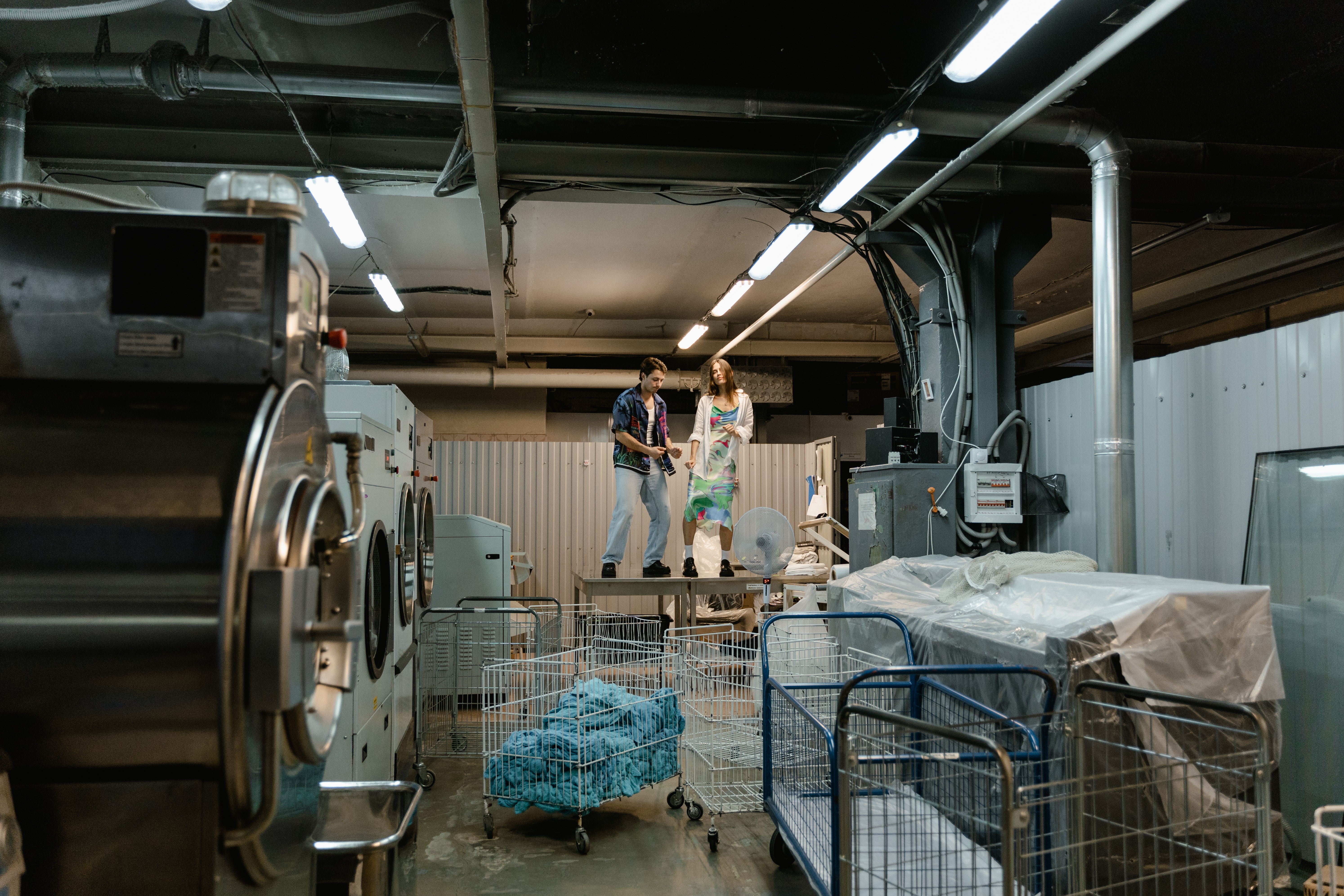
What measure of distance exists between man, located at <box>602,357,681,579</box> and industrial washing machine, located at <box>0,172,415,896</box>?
16.4ft

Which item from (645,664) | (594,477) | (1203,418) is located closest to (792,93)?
(1203,418)

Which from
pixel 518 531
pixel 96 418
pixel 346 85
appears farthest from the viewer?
pixel 518 531

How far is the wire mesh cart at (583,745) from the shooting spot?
3879mm

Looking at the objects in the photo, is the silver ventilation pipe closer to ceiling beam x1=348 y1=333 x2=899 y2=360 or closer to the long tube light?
the long tube light

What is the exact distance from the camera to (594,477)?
10008 millimetres

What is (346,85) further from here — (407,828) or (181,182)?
(407,828)

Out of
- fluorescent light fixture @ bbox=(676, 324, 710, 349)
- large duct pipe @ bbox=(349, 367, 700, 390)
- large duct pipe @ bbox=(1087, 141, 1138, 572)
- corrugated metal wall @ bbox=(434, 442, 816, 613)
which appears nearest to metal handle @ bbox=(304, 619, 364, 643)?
large duct pipe @ bbox=(1087, 141, 1138, 572)

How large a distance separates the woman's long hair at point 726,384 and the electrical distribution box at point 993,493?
2.53 meters

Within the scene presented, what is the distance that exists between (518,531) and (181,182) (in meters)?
5.39

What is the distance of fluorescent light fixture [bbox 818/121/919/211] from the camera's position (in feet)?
13.3

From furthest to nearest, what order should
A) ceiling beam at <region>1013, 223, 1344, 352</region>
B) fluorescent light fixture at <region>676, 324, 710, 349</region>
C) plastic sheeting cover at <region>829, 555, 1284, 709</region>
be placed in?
fluorescent light fixture at <region>676, 324, 710, 349</region> → ceiling beam at <region>1013, 223, 1344, 352</region> → plastic sheeting cover at <region>829, 555, 1284, 709</region>

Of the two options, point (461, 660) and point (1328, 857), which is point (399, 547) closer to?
point (461, 660)

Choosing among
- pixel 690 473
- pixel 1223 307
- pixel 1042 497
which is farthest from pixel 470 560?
pixel 1223 307

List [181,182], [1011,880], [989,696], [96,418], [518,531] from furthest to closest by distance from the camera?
[518,531] → [181,182] → [989,696] → [1011,880] → [96,418]
